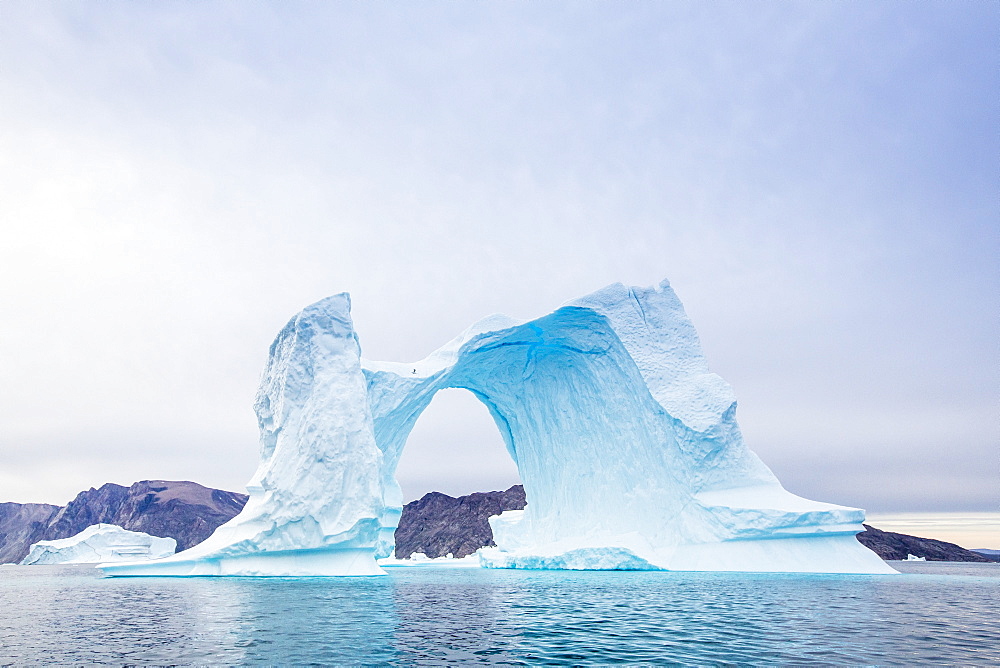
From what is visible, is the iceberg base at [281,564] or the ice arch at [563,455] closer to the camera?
the iceberg base at [281,564]

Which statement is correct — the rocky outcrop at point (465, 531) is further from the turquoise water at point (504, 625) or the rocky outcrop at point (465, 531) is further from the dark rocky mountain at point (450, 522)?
the turquoise water at point (504, 625)

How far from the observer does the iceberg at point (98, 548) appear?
54.2m

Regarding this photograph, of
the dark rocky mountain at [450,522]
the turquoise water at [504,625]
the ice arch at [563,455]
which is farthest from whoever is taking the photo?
the dark rocky mountain at [450,522]

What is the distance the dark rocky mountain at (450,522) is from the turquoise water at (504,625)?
46.3m

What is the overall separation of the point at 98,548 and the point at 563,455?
153 ft

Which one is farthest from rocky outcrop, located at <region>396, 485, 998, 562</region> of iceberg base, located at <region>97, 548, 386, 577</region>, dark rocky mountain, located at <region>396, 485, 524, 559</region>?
iceberg base, located at <region>97, 548, 386, 577</region>

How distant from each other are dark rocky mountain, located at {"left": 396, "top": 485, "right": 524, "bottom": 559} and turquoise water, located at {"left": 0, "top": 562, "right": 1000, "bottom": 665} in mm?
46307

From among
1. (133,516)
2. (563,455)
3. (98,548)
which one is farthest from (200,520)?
(563,455)

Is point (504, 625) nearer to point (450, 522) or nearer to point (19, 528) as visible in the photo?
point (450, 522)

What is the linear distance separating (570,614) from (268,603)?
512 centimetres

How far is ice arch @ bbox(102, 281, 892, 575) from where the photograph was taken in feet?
58.8

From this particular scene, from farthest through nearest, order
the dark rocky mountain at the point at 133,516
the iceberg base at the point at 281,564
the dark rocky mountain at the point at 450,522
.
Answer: the dark rocky mountain at the point at 133,516, the dark rocky mountain at the point at 450,522, the iceberg base at the point at 281,564

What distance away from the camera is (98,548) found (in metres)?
54.4

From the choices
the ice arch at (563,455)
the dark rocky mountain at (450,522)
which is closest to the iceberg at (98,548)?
the dark rocky mountain at (450,522)
